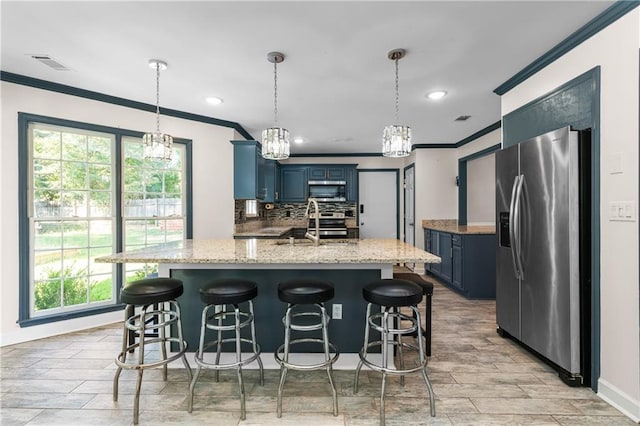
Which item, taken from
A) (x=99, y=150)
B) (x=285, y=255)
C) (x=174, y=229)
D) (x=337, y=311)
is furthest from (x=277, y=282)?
(x=99, y=150)

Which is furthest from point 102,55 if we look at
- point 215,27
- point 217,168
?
point 217,168

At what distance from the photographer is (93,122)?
325 centimetres

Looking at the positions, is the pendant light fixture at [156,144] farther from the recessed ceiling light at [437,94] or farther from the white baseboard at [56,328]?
the recessed ceiling light at [437,94]

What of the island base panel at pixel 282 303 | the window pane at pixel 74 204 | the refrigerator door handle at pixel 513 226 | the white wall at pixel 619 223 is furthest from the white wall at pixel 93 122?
the white wall at pixel 619 223

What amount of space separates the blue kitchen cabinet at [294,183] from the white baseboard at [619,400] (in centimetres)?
503

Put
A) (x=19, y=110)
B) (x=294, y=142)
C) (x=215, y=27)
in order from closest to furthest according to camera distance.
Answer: (x=215, y=27) → (x=19, y=110) → (x=294, y=142)

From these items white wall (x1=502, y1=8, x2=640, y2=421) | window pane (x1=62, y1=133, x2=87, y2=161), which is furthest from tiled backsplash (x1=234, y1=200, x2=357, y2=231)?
white wall (x1=502, y1=8, x2=640, y2=421)

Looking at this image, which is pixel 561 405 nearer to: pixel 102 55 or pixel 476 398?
pixel 476 398

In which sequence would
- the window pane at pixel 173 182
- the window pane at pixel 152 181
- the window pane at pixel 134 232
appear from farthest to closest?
the window pane at pixel 173 182 < the window pane at pixel 152 181 < the window pane at pixel 134 232

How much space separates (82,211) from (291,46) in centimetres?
275

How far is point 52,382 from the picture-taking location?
7.02 feet

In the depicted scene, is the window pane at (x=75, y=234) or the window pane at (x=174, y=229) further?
the window pane at (x=174, y=229)

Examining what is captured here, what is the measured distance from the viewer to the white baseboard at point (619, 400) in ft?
5.72

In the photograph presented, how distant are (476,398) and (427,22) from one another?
2.42m
